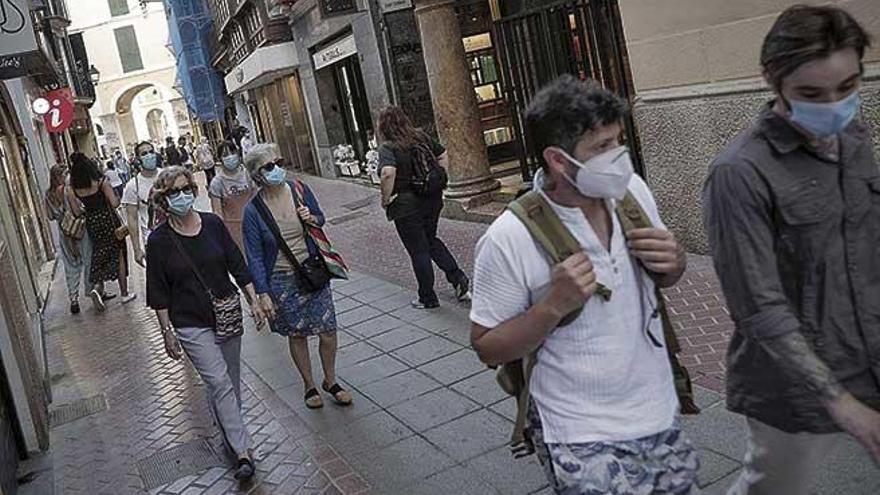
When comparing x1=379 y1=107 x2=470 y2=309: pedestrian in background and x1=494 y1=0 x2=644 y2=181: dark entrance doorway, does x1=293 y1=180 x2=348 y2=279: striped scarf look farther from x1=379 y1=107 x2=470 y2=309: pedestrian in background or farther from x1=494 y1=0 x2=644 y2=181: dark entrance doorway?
x1=494 y1=0 x2=644 y2=181: dark entrance doorway

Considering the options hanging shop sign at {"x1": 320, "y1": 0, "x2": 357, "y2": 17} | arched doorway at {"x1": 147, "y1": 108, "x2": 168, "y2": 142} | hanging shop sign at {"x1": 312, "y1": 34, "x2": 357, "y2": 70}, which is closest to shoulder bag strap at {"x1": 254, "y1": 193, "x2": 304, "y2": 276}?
hanging shop sign at {"x1": 320, "y1": 0, "x2": 357, "y2": 17}

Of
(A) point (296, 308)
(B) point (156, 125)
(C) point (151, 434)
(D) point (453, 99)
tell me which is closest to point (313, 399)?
(A) point (296, 308)

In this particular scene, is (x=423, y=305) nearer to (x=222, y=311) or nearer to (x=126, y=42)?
(x=222, y=311)

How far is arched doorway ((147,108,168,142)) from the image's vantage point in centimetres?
7319

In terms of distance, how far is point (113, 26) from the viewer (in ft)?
201

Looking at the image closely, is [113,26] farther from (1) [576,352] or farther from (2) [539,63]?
(1) [576,352]

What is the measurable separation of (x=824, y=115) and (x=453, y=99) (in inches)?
387

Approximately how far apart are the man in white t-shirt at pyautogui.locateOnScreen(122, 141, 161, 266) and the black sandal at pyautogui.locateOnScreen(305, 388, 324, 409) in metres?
3.62

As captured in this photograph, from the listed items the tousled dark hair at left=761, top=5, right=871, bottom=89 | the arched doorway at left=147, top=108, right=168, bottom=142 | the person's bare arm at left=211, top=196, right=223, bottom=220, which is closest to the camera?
the tousled dark hair at left=761, top=5, right=871, bottom=89

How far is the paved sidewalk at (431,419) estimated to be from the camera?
4078mm

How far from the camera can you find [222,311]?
4.98 m

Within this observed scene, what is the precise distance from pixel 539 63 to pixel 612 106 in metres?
8.39

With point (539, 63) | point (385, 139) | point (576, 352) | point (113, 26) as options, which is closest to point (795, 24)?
point (576, 352)

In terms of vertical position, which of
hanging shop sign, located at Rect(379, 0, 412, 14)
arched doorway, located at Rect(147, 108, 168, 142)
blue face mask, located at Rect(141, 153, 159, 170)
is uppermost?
arched doorway, located at Rect(147, 108, 168, 142)
